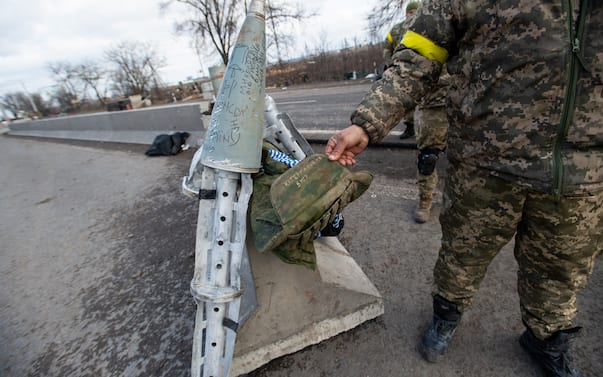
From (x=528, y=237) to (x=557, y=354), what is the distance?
56 cm

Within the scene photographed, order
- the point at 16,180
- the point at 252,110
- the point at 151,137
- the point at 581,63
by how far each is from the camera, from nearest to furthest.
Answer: the point at 581,63 < the point at 252,110 < the point at 16,180 < the point at 151,137

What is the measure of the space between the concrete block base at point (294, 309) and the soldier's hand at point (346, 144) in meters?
0.75

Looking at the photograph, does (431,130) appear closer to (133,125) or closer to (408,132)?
(408,132)

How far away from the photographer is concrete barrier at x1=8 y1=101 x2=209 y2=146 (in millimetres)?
5632

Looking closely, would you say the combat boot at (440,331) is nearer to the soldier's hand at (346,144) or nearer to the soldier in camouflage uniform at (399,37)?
the soldier's hand at (346,144)

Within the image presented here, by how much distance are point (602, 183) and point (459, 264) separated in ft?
1.93

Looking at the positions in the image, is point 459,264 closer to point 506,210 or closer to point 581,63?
point 506,210

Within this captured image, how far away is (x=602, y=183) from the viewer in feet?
3.00

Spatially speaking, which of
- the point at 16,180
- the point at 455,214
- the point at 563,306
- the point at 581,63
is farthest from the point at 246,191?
the point at 16,180

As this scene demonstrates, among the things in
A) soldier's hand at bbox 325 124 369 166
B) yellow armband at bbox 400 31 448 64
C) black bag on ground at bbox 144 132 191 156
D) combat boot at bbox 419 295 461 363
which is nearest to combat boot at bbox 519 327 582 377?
combat boot at bbox 419 295 461 363

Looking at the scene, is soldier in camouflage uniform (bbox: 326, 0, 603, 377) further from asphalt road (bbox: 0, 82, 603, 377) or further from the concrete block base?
the concrete block base

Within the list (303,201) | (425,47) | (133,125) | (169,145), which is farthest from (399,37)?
(133,125)

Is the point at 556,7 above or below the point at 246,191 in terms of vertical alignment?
above

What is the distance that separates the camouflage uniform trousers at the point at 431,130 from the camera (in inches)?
86.2
